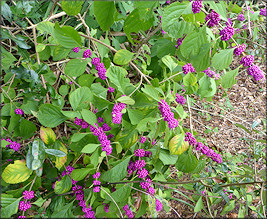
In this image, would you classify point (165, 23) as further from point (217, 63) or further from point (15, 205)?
point (15, 205)

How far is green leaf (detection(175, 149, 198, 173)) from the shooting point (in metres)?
0.93

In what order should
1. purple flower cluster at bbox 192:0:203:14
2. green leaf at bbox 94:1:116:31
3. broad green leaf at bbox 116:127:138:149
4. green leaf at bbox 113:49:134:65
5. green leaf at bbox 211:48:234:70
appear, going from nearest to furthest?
green leaf at bbox 94:1:116:31
purple flower cluster at bbox 192:0:203:14
green leaf at bbox 211:48:234:70
broad green leaf at bbox 116:127:138:149
green leaf at bbox 113:49:134:65

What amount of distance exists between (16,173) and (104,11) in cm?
71

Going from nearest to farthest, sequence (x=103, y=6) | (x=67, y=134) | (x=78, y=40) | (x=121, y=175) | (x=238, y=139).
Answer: (x=103, y=6)
(x=78, y=40)
(x=121, y=175)
(x=67, y=134)
(x=238, y=139)

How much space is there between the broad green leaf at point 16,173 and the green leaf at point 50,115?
0.62 ft

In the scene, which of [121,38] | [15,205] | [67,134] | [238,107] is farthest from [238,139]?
[15,205]

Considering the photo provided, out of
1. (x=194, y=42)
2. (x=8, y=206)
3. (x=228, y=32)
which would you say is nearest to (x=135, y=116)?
(x=194, y=42)

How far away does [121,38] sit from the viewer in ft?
5.35

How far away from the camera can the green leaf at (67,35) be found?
77cm

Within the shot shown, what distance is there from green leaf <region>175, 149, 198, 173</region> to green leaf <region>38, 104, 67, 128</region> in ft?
1.81

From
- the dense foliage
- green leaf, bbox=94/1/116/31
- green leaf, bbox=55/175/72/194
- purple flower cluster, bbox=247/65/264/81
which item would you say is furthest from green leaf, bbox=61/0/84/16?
green leaf, bbox=55/175/72/194

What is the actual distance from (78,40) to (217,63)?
0.53m

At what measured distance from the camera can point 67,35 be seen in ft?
2.63

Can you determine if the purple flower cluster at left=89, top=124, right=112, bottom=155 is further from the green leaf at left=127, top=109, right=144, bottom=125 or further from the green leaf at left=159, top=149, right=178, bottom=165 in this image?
the green leaf at left=159, top=149, right=178, bottom=165
